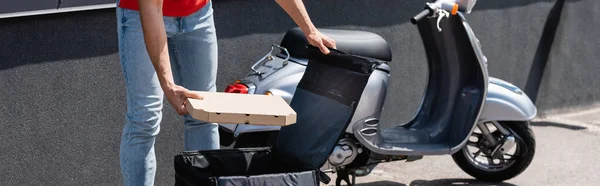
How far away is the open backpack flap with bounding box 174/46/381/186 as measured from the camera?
366 centimetres

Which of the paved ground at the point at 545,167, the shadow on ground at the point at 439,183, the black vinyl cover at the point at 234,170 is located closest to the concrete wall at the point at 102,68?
the paved ground at the point at 545,167

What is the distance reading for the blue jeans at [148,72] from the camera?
3668 mm

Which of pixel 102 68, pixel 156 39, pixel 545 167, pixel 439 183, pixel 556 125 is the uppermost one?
pixel 156 39

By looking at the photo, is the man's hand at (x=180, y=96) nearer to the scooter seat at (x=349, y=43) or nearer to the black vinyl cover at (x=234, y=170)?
the black vinyl cover at (x=234, y=170)

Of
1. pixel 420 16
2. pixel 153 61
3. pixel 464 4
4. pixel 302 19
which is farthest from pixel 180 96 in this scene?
pixel 464 4

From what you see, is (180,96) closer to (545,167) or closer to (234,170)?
(234,170)

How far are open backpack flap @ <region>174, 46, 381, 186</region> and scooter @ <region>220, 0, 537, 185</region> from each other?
2.06ft

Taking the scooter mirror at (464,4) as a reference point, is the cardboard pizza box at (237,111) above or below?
above

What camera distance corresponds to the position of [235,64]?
5.42 metres

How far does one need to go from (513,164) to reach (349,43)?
3.93ft

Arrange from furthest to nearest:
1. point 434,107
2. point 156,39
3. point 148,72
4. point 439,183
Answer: point 439,183 → point 434,107 → point 148,72 → point 156,39

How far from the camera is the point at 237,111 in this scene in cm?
322

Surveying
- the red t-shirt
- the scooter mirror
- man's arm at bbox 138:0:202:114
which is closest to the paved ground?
the scooter mirror

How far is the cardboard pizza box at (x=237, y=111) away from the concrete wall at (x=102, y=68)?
1480 mm
